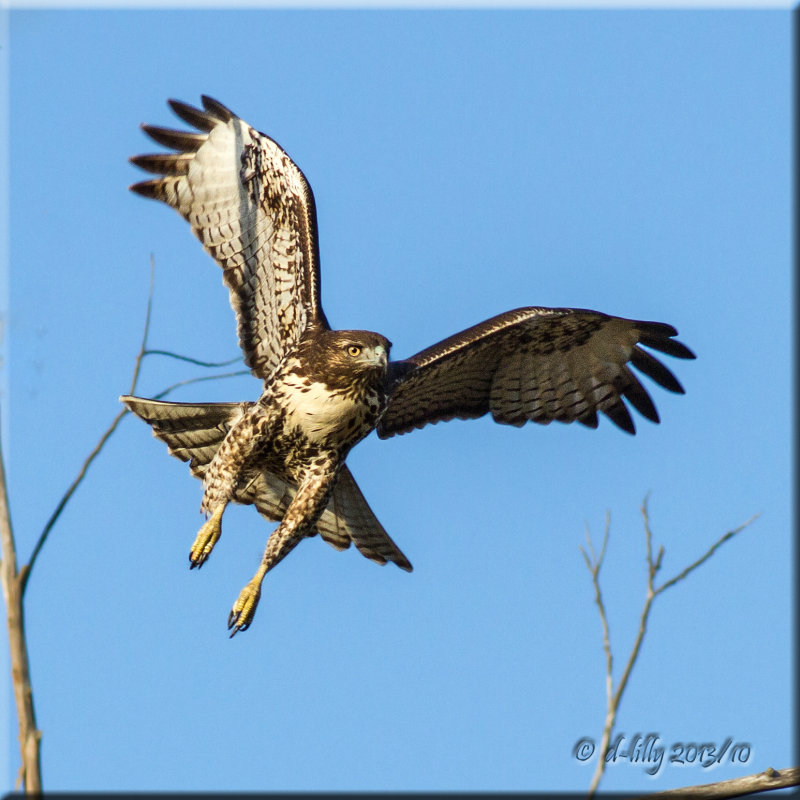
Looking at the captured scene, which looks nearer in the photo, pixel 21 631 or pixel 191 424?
pixel 21 631

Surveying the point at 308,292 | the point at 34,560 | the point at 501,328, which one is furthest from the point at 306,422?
the point at 34,560

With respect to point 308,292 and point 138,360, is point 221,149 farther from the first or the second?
point 138,360

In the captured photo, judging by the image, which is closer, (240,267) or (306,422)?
(306,422)

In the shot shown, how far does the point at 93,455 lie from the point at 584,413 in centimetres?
491

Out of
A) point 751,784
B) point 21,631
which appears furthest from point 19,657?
point 751,784

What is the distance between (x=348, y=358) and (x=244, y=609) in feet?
5.65

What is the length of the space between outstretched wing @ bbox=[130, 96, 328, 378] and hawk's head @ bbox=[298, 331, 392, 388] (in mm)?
783

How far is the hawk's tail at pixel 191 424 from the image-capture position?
784 centimetres

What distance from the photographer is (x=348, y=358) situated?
730cm

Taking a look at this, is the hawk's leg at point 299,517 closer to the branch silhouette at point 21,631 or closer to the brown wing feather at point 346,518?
the brown wing feather at point 346,518

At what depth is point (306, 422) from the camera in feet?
24.4

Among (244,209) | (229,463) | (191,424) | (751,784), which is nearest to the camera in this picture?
(751,784)

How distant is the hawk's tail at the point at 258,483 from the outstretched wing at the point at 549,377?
71 centimetres

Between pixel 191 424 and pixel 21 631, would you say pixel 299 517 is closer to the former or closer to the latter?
pixel 191 424
